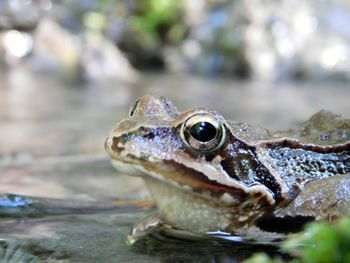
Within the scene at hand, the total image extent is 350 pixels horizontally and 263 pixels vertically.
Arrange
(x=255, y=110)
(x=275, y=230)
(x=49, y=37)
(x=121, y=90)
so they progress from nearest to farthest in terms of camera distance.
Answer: (x=275, y=230), (x=255, y=110), (x=121, y=90), (x=49, y=37)

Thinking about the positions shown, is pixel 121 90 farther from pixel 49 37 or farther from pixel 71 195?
pixel 71 195

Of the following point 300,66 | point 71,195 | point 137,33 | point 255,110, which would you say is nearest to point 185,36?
point 137,33

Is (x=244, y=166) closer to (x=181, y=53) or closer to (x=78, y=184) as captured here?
(x=78, y=184)

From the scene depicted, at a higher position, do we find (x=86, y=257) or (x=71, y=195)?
(x=71, y=195)

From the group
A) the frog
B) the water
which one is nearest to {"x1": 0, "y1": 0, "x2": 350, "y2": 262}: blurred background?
the water

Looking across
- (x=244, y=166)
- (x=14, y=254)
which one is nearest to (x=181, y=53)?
(x=244, y=166)

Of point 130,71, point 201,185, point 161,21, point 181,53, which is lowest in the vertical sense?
point 201,185

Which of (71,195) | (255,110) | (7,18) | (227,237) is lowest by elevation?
(227,237)

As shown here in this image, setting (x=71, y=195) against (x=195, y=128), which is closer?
(x=195, y=128)

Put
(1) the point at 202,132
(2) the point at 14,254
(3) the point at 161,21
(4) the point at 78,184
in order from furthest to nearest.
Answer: (3) the point at 161,21 < (4) the point at 78,184 < (1) the point at 202,132 < (2) the point at 14,254
